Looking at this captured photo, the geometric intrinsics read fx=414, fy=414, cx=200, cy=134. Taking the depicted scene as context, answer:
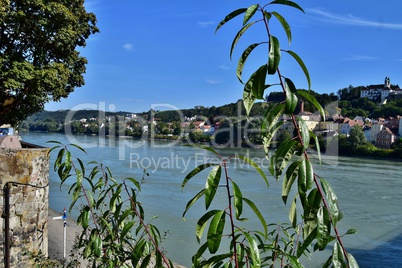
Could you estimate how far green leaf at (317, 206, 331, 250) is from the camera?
0.74 meters

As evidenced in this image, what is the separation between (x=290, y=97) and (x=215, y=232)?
27cm

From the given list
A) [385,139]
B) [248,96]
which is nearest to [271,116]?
[248,96]

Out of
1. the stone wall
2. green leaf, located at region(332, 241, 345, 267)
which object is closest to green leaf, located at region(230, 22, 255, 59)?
green leaf, located at region(332, 241, 345, 267)

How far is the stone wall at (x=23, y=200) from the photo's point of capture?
3666 millimetres

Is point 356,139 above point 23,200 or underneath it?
above

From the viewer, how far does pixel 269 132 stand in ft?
2.55

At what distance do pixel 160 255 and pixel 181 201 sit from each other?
41.8 feet

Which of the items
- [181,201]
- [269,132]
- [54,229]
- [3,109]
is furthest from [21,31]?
[181,201]

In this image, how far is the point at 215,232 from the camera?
75cm

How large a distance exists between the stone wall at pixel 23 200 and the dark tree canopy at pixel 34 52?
107 inches

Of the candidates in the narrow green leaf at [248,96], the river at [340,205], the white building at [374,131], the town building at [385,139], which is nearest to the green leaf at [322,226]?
the narrow green leaf at [248,96]

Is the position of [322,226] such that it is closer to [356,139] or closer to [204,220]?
[204,220]

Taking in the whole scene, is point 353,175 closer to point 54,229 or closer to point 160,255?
point 54,229

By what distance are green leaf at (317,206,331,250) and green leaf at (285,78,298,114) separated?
0.64ft
